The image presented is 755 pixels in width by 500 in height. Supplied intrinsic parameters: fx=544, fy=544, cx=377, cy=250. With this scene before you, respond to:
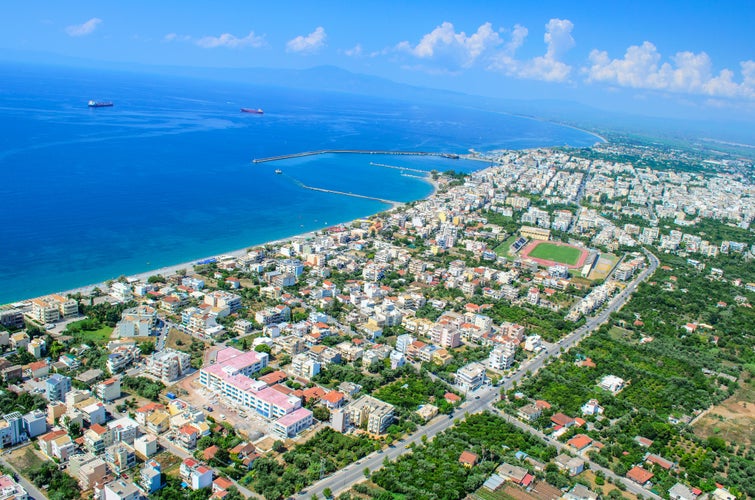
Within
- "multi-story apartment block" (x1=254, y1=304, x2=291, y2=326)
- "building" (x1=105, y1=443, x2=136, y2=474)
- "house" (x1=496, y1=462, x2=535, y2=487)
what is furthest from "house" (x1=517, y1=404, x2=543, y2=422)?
"building" (x1=105, y1=443, x2=136, y2=474)

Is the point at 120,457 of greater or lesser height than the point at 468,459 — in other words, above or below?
above

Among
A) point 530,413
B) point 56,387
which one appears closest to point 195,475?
point 56,387

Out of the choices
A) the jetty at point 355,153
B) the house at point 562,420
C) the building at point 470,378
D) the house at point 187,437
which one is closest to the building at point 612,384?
the house at point 562,420

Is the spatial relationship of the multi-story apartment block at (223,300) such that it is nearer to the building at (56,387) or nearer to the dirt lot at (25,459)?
the building at (56,387)

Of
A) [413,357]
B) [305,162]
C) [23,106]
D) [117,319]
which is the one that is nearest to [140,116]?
[23,106]

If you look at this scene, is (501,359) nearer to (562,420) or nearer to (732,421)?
(562,420)

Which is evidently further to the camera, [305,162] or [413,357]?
[305,162]

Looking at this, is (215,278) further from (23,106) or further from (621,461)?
(23,106)
